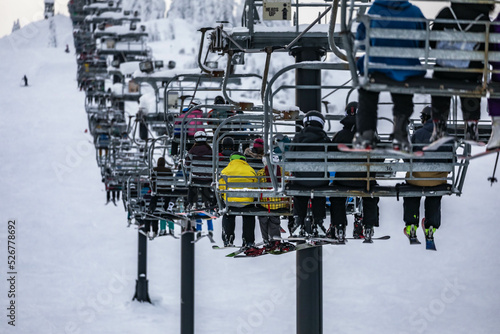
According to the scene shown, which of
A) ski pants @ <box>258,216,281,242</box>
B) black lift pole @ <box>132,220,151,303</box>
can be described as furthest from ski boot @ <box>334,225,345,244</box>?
black lift pole @ <box>132,220,151,303</box>

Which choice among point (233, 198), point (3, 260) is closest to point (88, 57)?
point (3, 260)

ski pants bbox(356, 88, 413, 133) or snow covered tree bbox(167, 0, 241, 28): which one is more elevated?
snow covered tree bbox(167, 0, 241, 28)

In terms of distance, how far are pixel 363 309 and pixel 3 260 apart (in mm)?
11875

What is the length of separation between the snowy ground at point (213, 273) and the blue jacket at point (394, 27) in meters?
17.4

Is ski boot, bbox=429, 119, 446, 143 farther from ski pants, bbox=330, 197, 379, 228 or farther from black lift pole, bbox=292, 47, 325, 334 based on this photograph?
black lift pole, bbox=292, 47, 325, 334

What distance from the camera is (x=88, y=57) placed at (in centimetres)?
4069

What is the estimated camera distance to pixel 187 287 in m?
18.7

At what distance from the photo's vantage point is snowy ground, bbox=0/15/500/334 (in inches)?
914

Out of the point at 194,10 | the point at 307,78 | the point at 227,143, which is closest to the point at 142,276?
the point at 307,78

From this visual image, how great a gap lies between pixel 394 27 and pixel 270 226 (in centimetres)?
497

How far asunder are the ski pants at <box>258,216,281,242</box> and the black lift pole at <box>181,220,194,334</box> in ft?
28.2

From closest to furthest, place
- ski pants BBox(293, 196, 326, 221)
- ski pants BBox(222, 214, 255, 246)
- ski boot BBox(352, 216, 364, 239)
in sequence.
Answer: ski pants BBox(293, 196, 326, 221)
ski boot BBox(352, 216, 364, 239)
ski pants BBox(222, 214, 255, 246)

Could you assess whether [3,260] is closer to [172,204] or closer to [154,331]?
[154,331]

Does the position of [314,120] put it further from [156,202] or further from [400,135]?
[156,202]
